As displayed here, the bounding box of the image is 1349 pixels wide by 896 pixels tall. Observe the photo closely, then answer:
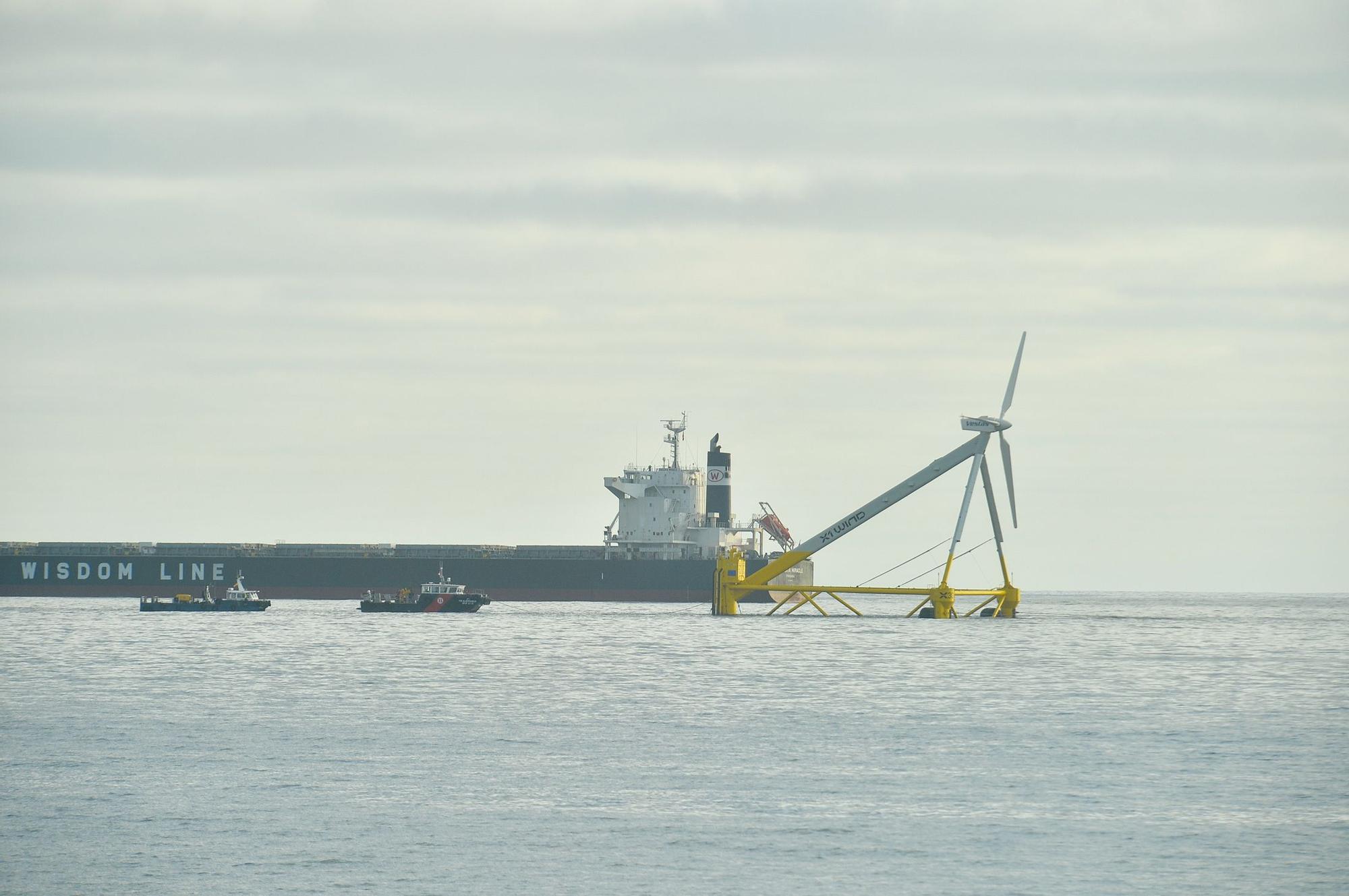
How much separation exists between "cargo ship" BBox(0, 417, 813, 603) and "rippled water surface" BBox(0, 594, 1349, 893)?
57355 millimetres

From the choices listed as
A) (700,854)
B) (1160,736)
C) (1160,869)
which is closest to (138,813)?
(700,854)

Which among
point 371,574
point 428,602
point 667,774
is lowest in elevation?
point 667,774

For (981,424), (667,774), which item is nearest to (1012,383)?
(981,424)

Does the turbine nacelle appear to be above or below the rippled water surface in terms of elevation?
above

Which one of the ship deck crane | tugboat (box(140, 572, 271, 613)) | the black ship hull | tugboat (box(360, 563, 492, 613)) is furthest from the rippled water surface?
the black ship hull

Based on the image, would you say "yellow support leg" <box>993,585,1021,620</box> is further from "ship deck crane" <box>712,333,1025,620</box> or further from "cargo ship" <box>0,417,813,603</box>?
"cargo ship" <box>0,417,813,603</box>

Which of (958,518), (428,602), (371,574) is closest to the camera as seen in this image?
(958,518)

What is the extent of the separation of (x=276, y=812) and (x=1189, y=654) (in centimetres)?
5926

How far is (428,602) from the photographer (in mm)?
115562

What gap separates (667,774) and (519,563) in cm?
9625

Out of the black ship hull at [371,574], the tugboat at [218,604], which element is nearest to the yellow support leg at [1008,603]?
the black ship hull at [371,574]

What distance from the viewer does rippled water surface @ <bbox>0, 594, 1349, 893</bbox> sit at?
84.8ft

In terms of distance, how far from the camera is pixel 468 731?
141ft

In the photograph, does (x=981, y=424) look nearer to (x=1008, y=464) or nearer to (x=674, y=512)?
(x=1008, y=464)
